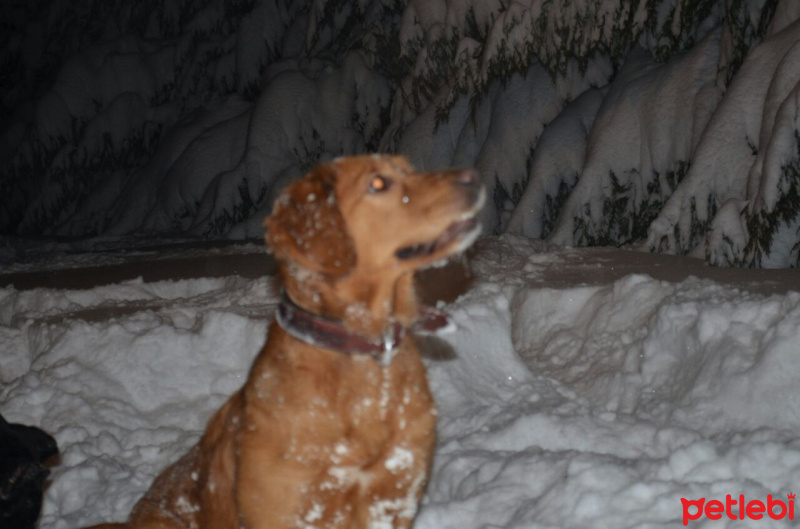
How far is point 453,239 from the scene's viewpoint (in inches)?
102

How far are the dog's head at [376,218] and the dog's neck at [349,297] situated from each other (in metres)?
0.03

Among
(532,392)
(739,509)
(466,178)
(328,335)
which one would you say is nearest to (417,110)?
(532,392)

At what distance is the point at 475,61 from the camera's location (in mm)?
10844

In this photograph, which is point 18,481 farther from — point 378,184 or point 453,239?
point 453,239

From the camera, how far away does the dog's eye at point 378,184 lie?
2633 mm

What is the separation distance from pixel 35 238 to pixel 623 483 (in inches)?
584

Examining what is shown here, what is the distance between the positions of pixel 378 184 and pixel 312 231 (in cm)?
30

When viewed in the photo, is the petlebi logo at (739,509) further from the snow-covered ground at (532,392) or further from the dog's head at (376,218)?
the dog's head at (376,218)

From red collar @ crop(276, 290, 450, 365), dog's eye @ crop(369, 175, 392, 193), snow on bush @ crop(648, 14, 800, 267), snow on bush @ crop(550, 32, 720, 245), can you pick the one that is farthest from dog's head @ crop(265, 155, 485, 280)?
snow on bush @ crop(550, 32, 720, 245)

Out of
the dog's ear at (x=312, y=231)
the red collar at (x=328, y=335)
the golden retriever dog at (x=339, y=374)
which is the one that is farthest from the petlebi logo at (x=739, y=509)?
the dog's ear at (x=312, y=231)

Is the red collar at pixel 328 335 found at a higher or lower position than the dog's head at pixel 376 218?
lower

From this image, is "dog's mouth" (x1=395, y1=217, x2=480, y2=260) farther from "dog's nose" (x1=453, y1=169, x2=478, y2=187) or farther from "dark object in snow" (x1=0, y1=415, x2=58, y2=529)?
"dark object in snow" (x1=0, y1=415, x2=58, y2=529)

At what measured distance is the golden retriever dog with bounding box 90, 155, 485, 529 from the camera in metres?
2.42

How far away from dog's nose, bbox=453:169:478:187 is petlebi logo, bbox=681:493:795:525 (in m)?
1.61
